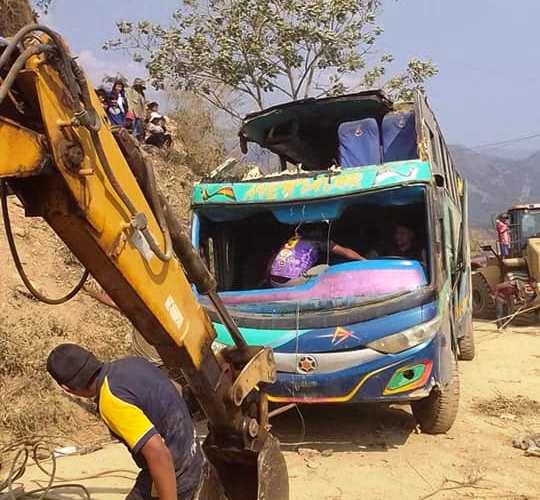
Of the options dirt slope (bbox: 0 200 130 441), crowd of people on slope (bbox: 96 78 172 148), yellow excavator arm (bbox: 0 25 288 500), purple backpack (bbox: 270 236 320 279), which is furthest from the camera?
crowd of people on slope (bbox: 96 78 172 148)

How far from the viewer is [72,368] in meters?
3.10

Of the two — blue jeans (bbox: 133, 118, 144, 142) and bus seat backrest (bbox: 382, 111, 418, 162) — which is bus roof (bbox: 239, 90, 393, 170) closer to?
bus seat backrest (bbox: 382, 111, 418, 162)

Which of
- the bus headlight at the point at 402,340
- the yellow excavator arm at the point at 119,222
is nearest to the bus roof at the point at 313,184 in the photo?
the bus headlight at the point at 402,340

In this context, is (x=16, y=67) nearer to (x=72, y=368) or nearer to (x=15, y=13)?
(x=72, y=368)

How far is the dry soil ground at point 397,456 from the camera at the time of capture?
5316 mm

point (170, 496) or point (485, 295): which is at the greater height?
point (170, 496)

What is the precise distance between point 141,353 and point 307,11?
1253 cm

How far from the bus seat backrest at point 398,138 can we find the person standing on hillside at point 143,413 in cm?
460

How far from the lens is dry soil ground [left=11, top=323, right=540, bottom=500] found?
532 cm

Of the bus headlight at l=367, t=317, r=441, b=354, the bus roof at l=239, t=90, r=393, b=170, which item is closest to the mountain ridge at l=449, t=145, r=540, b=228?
the bus roof at l=239, t=90, r=393, b=170

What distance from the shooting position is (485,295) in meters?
15.0

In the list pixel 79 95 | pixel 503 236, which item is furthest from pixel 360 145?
pixel 503 236

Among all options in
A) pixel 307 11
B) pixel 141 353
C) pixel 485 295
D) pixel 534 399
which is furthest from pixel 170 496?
pixel 307 11

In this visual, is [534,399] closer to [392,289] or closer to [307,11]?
[392,289]
